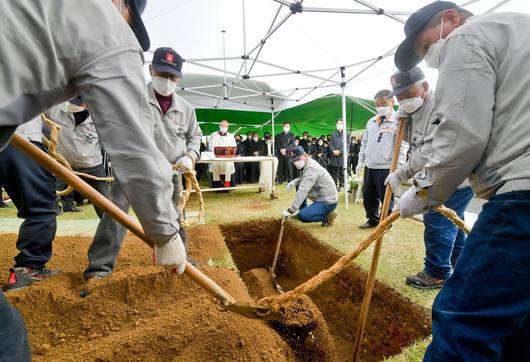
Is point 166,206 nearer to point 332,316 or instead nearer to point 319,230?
point 332,316

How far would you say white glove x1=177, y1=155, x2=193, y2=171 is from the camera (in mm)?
2612

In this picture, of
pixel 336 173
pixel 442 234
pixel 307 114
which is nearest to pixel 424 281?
pixel 442 234

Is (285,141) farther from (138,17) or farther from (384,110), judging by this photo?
(138,17)

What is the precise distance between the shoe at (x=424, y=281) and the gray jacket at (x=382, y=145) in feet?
6.19

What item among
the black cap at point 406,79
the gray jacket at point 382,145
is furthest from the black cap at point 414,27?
the gray jacket at point 382,145

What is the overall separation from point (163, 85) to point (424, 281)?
10.0 ft

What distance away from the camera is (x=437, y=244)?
2.44 metres

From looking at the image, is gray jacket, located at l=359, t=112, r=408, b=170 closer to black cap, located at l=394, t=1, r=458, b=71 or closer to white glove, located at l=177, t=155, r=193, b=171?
black cap, located at l=394, t=1, r=458, b=71

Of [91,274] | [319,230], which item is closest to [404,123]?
[319,230]

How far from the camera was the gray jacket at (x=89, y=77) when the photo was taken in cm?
65

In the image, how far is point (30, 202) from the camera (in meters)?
1.98

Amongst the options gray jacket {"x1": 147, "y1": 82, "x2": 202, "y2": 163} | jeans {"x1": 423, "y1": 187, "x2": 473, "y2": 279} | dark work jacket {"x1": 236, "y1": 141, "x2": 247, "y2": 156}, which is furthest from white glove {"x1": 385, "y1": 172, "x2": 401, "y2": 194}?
dark work jacket {"x1": 236, "y1": 141, "x2": 247, "y2": 156}

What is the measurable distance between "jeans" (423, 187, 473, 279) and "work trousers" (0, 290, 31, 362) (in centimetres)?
271

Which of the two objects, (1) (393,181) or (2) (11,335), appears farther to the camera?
(1) (393,181)
